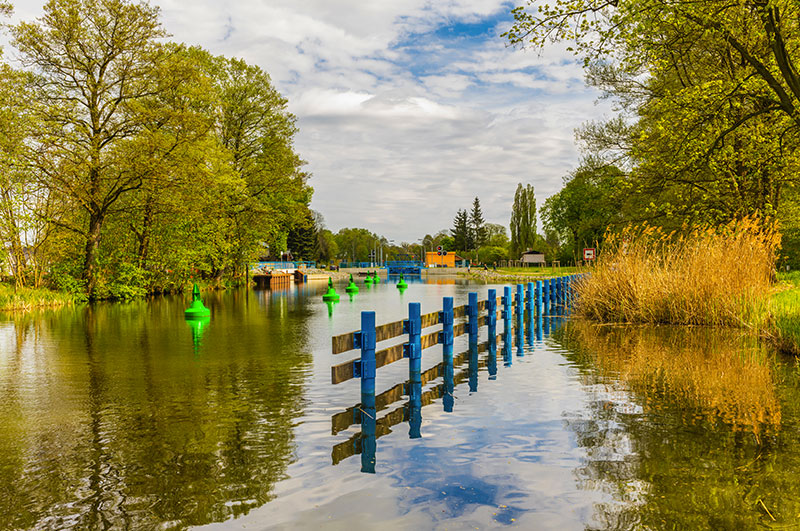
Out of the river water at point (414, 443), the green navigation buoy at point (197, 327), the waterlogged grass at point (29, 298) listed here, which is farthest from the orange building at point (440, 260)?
the river water at point (414, 443)

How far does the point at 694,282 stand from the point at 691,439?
440 inches

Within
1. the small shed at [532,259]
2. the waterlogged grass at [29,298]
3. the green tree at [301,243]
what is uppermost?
the green tree at [301,243]

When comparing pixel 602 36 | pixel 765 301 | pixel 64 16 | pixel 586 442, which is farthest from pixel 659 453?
pixel 64 16

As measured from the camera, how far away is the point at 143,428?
314 inches

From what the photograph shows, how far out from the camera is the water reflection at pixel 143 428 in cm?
536

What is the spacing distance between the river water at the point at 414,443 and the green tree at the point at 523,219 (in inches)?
3709

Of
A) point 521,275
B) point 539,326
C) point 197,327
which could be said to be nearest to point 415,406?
point 539,326

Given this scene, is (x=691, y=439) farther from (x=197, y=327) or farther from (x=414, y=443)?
(x=197, y=327)

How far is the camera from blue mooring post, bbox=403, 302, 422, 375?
9.96 meters

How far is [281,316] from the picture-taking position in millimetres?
25453

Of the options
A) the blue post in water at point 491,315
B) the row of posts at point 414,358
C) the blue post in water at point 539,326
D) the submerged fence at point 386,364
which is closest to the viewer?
the submerged fence at point 386,364

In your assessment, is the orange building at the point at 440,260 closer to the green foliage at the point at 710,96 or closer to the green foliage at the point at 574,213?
the green foliage at the point at 574,213

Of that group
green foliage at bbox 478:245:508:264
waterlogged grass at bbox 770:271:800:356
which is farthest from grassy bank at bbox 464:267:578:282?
green foliage at bbox 478:245:508:264

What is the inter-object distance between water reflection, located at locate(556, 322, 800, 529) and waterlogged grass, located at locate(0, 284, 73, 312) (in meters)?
24.1
